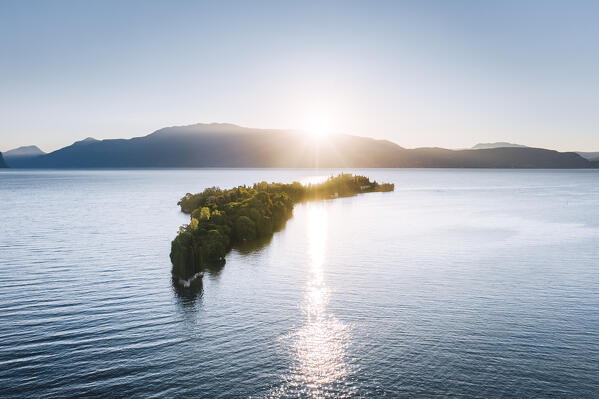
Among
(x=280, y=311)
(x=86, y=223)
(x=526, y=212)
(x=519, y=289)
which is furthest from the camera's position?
(x=526, y=212)

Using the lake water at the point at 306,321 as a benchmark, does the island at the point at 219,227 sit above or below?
above

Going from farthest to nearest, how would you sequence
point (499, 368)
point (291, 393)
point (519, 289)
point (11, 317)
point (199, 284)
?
point (199, 284) < point (519, 289) < point (11, 317) < point (499, 368) < point (291, 393)

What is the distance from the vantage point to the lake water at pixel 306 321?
31.6 m

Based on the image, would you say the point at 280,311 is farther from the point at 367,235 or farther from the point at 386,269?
the point at 367,235

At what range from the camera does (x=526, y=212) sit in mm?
139125

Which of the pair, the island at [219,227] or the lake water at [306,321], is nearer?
the lake water at [306,321]

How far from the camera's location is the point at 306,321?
43.1m

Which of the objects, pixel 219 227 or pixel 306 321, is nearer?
pixel 306 321

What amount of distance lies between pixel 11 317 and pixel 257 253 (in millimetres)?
40252

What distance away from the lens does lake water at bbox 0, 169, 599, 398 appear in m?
31.6

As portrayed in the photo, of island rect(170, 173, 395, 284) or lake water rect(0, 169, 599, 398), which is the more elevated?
island rect(170, 173, 395, 284)

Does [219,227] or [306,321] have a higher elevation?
[219,227]

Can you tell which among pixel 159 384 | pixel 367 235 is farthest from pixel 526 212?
pixel 159 384

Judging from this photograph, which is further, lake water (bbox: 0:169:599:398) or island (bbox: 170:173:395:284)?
island (bbox: 170:173:395:284)
